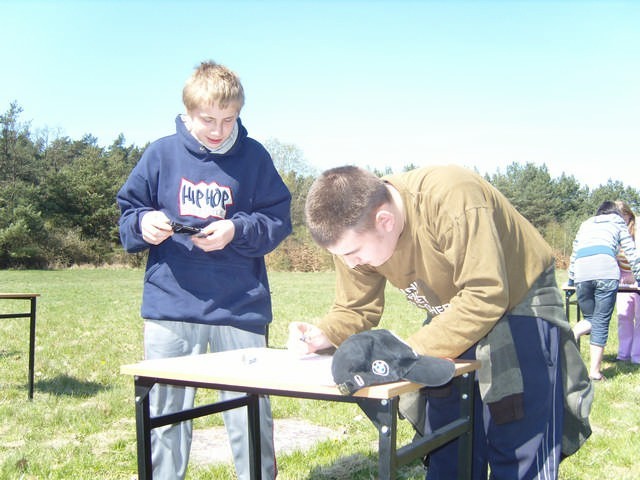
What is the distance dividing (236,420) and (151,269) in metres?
A: 0.84

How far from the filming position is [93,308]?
13.8 m

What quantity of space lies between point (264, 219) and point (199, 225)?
0.32 metres

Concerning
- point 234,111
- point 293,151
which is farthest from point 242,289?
point 293,151

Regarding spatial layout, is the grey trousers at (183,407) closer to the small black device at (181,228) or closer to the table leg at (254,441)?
the table leg at (254,441)

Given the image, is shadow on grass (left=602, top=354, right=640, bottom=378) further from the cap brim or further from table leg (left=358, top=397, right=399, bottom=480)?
table leg (left=358, top=397, right=399, bottom=480)

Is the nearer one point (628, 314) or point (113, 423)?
point (113, 423)

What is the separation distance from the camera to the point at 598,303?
23.2 feet

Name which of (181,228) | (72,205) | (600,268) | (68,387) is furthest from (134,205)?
(72,205)

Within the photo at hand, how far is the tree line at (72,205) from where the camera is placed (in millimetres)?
38969

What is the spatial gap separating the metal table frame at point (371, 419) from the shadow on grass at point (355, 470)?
105 centimetres

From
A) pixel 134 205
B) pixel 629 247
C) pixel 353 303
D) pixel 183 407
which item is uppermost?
pixel 134 205

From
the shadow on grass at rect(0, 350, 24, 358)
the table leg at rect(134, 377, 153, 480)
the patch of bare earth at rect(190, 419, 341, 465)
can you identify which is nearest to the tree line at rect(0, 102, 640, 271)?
A: the shadow on grass at rect(0, 350, 24, 358)

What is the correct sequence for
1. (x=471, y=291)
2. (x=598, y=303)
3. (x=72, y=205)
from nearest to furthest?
(x=471, y=291), (x=598, y=303), (x=72, y=205)

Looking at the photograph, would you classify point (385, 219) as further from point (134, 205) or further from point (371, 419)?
point (134, 205)
